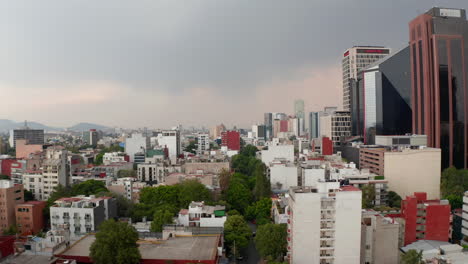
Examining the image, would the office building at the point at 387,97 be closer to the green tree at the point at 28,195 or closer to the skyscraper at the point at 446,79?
the skyscraper at the point at 446,79

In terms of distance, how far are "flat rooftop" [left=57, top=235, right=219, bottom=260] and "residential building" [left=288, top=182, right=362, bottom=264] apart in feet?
10.1

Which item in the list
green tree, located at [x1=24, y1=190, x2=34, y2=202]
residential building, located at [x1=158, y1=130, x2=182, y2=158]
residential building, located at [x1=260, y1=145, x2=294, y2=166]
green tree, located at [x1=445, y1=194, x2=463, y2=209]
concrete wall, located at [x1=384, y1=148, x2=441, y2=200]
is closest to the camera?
green tree, located at [x1=445, y1=194, x2=463, y2=209]

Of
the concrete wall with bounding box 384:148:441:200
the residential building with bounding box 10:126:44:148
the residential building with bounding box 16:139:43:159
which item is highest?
the residential building with bounding box 10:126:44:148

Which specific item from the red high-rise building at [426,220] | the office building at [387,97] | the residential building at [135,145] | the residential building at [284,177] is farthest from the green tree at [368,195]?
the residential building at [135,145]

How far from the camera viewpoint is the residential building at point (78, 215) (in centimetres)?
1523

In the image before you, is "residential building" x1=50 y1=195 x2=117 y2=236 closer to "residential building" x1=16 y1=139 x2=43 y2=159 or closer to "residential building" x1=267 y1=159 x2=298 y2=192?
"residential building" x1=267 y1=159 x2=298 y2=192

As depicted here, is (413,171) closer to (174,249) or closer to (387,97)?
(387,97)

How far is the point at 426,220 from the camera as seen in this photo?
1418 centimetres

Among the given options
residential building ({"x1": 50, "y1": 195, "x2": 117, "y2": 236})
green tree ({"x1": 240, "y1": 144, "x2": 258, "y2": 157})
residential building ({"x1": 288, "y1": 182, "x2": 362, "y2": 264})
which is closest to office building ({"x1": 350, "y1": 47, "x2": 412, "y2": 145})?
green tree ({"x1": 240, "y1": 144, "x2": 258, "y2": 157})

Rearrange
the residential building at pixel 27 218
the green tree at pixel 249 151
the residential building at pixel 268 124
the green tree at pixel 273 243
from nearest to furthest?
the green tree at pixel 273 243
the residential building at pixel 27 218
the green tree at pixel 249 151
the residential building at pixel 268 124

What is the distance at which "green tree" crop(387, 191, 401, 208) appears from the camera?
784 inches

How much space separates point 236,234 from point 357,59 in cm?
3546

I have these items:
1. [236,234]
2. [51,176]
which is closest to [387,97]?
[236,234]

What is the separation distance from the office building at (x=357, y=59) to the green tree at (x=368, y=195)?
23353 millimetres
